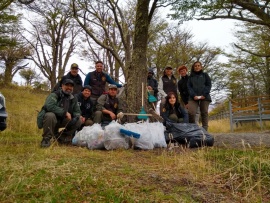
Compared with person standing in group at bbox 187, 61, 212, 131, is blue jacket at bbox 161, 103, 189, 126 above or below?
Answer: below

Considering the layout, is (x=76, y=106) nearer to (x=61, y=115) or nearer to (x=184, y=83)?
(x=61, y=115)

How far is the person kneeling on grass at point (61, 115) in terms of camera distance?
4762 millimetres

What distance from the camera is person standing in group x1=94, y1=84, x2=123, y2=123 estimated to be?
561 centimetres

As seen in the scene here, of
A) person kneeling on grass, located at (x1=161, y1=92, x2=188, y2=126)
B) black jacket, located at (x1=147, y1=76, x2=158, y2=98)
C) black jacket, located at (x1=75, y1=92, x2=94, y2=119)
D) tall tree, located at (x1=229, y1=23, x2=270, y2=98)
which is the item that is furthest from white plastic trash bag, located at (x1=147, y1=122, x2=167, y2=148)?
tall tree, located at (x1=229, y1=23, x2=270, y2=98)

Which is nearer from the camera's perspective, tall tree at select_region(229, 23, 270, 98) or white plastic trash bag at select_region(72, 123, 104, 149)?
white plastic trash bag at select_region(72, 123, 104, 149)

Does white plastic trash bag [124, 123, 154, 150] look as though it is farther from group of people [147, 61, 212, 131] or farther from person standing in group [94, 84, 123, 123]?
person standing in group [94, 84, 123, 123]

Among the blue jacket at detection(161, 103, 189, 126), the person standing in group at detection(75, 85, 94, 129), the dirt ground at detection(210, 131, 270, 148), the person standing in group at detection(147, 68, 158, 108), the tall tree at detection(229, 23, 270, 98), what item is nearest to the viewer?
the dirt ground at detection(210, 131, 270, 148)

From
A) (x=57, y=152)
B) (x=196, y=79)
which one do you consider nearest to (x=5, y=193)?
(x=57, y=152)

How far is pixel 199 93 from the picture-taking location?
6.00 meters

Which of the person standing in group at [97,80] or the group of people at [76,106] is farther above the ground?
the person standing in group at [97,80]

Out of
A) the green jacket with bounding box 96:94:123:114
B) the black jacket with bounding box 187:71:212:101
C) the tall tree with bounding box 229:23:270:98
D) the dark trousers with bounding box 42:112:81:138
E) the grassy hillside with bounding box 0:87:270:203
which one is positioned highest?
the tall tree with bounding box 229:23:270:98

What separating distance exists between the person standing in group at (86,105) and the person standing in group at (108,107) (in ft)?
0.63

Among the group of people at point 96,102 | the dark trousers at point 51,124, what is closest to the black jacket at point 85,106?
the group of people at point 96,102

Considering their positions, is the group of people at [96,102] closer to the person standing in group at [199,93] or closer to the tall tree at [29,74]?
the person standing in group at [199,93]
